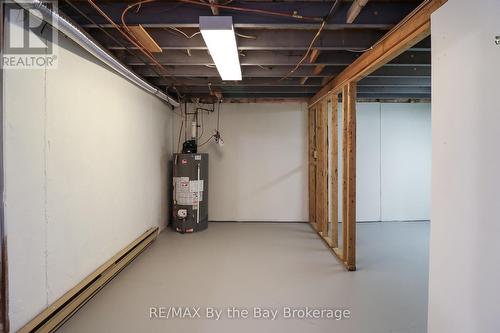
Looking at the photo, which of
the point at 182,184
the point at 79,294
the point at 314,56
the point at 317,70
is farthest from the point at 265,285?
the point at 317,70

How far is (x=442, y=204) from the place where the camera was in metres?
1.36

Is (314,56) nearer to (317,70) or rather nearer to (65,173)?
(317,70)

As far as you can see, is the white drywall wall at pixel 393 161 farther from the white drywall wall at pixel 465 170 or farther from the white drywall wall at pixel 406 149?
the white drywall wall at pixel 465 170

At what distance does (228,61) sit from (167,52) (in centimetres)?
77

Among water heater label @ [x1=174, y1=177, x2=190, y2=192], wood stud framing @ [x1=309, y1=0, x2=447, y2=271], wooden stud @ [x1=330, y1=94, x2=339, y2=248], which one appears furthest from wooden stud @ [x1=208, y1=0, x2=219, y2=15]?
water heater label @ [x1=174, y1=177, x2=190, y2=192]

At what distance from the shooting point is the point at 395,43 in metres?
1.93

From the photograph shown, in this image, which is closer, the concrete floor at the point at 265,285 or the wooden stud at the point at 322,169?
the concrete floor at the point at 265,285

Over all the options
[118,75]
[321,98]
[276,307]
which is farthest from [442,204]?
→ [118,75]

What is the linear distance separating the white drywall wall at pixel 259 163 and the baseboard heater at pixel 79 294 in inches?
79.6

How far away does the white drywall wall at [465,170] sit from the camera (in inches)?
42.3

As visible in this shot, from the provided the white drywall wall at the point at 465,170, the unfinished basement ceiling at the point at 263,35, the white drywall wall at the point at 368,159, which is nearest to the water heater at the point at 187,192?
the unfinished basement ceiling at the point at 263,35

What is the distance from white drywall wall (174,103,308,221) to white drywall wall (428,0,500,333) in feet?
10.9

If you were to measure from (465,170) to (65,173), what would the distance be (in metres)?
2.60

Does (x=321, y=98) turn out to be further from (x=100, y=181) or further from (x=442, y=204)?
(x=100, y=181)
